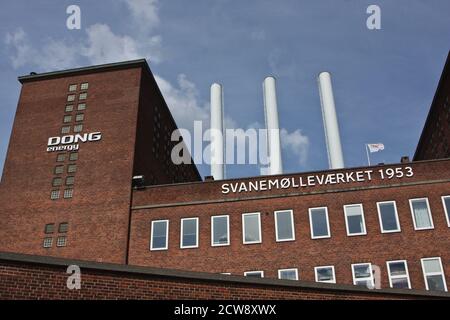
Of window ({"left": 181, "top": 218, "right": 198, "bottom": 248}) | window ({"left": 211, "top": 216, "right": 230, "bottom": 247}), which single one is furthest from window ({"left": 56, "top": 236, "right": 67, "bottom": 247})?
window ({"left": 211, "top": 216, "right": 230, "bottom": 247})

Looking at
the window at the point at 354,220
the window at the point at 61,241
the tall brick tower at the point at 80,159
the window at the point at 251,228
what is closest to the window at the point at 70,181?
the tall brick tower at the point at 80,159

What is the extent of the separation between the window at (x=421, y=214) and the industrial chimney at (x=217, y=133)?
3398 cm

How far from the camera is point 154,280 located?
45.7 ft

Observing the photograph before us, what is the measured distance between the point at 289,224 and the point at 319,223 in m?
1.98

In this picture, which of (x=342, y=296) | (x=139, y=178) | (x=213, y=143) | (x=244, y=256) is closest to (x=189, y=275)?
(x=342, y=296)

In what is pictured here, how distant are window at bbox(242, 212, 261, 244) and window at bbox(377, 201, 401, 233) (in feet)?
26.2

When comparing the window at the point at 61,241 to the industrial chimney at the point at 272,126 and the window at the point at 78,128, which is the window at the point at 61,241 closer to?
the window at the point at 78,128

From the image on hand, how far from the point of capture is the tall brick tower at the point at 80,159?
36.0 meters

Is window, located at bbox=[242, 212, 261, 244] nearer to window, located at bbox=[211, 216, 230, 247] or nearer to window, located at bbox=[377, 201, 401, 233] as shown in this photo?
window, located at bbox=[211, 216, 230, 247]

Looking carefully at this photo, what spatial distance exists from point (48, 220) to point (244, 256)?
1524 centimetres

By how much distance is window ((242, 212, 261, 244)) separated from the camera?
33.1 m

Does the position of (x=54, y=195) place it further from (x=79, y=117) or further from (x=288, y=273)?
(x=288, y=273)
